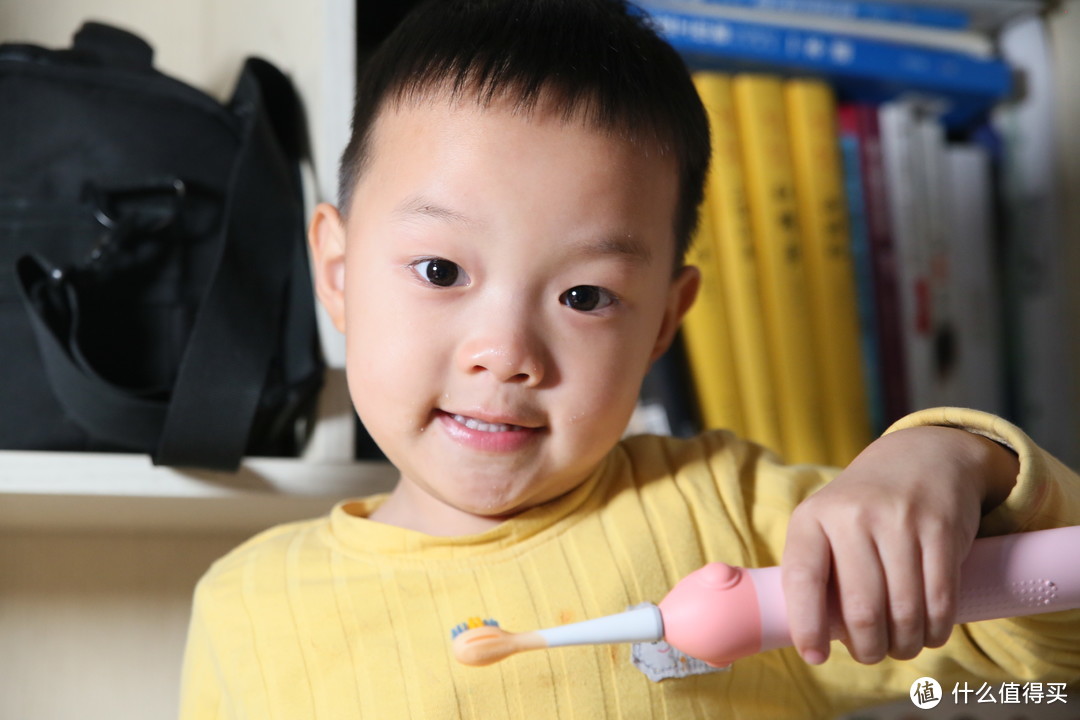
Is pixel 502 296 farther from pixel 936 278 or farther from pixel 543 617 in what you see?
pixel 936 278

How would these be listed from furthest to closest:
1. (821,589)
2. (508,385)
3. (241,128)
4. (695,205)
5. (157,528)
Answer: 1. (157,528)
2. (241,128)
3. (695,205)
4. (508,385)
5. (821,589)

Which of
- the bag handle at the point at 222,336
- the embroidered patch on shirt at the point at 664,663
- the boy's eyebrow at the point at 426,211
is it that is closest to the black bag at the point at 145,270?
the bag handle at the point at 222,336

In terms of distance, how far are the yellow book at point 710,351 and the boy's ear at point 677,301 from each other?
0.22m

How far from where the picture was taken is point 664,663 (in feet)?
2.00

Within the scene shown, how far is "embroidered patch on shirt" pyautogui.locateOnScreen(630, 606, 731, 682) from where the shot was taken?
609 millimetres

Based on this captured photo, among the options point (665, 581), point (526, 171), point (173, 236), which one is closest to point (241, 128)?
point (173, 236)

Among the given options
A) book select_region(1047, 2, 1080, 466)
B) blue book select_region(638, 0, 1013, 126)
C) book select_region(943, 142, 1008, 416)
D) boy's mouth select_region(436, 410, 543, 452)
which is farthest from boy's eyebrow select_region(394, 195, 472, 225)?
book select_region(1047, 2, 1080, 466)

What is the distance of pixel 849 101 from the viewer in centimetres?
107

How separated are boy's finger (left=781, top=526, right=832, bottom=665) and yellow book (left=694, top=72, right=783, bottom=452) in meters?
0.52

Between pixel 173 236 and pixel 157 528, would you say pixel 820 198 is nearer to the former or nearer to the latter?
pixel 173 236

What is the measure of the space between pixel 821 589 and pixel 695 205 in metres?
0.37

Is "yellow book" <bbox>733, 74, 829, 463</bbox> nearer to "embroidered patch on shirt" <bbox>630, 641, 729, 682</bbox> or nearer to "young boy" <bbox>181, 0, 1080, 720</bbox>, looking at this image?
"young boy" <bbox>181, 0, 1080, 720</bbox>

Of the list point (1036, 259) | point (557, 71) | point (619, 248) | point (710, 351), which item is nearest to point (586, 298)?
point (619, 248)

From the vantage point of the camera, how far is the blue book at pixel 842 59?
3.18 feet
